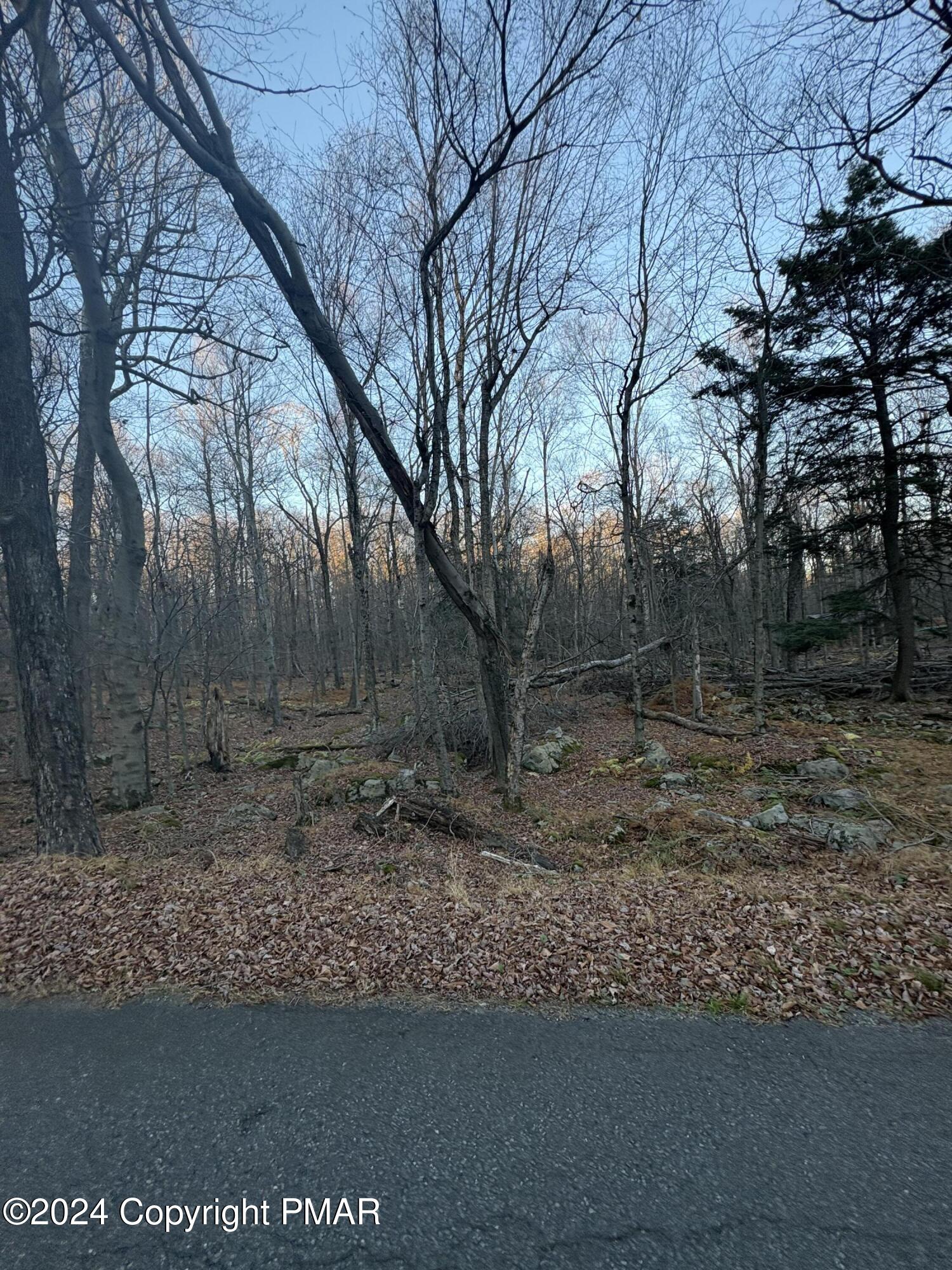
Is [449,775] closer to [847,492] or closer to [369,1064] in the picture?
[369,1064]

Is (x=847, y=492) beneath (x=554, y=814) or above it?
above

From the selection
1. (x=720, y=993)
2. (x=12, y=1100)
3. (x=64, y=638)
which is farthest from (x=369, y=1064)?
(x=64, y=638)

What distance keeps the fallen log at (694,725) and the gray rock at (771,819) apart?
518cm

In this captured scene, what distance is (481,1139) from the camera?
7.25 ft

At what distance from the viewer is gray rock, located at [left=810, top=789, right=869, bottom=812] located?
7117 mm

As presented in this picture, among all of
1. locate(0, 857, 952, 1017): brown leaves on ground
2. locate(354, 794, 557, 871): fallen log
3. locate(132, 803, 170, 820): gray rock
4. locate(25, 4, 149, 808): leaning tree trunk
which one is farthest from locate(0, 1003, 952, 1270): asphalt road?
locate(25, 4, 149, 808): leaning tree trunk

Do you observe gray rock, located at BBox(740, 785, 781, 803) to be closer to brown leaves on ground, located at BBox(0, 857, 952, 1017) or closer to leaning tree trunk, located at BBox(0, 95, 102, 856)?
brown leaves on ground, located at BBox(0, 857, 952, 1017)

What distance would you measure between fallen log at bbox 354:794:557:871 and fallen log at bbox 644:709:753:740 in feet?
22.6

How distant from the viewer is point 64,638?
542cm

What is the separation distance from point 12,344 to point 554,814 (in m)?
8.15

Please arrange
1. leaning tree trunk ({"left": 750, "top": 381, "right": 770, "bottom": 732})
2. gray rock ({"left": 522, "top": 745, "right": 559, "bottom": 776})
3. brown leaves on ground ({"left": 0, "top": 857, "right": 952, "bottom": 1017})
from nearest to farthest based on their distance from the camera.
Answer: brown leaves on ground ({"left": 0, "top": 857, "right": 952, "bottom": 1017}) → gray rock ({"left": 522, "top": 745, "right": 559, "bottom": 776}) → leaning tree trunk ({"left": 750, "top": 381, "right": 770, "bottom": 732})

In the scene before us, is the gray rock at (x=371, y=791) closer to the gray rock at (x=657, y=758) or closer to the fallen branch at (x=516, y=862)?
the fallen branch at (x=516, y=862)

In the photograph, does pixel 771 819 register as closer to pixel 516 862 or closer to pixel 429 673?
pixel 516 862

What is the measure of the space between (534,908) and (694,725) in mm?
9845
